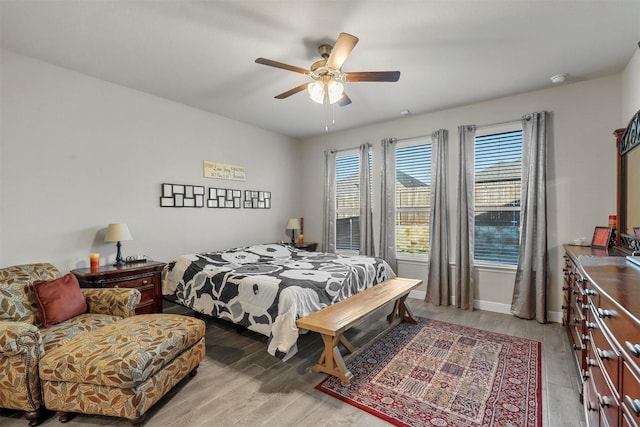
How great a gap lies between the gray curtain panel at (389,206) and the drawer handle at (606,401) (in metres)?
3.45

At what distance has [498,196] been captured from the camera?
3.98m

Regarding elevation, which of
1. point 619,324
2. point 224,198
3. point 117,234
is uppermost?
point 224,198

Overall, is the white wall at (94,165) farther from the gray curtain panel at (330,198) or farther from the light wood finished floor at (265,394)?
the gray curtain panel at (330,198)

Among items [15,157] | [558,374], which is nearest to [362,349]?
[558,374]

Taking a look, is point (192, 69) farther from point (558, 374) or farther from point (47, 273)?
point (558, 374)

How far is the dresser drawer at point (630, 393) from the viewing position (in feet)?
2.83

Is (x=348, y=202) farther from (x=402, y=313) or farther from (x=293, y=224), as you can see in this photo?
(x=402, y=313)

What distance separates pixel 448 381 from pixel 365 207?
299 cm

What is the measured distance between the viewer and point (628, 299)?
104cm

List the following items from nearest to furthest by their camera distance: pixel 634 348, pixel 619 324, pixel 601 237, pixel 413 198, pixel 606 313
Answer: pixel 634 348
pixel 619 324
pixel 606 313
pixel 601 237
pixel 413 198

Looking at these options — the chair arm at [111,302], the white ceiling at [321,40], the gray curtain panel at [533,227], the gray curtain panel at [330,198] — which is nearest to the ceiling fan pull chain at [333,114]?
the white ceiling at [321,40]

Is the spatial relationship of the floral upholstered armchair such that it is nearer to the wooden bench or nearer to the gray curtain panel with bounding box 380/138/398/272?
the wooden bench

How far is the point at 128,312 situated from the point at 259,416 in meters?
1.43

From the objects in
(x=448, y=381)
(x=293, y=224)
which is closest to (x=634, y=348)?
(x=448, y=381)
